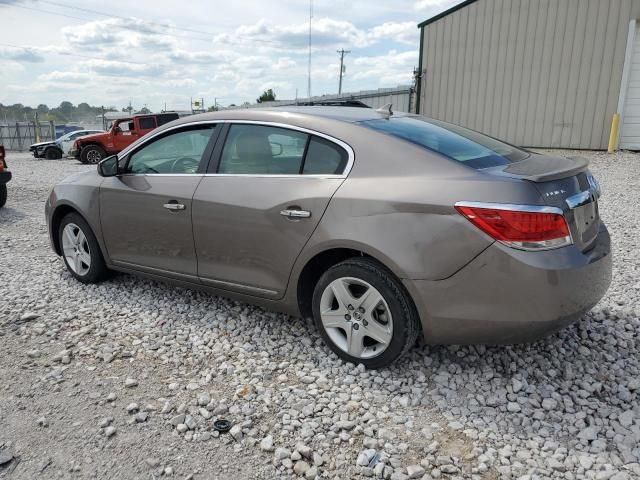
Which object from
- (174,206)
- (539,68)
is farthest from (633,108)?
(174,206)

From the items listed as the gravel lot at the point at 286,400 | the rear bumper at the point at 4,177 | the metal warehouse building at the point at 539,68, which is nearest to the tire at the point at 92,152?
the rear bumper at the point at 4,177

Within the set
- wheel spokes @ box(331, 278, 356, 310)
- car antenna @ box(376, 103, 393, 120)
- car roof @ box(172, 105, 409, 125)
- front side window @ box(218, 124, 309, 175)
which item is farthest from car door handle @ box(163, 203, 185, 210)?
car antenna @ box(376, 103, 393, 120)

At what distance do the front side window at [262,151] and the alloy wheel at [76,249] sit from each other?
5.99ft

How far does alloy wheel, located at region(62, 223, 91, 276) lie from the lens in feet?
15.3

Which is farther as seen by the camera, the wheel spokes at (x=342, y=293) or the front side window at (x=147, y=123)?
the front side window at (x=147, y=123)

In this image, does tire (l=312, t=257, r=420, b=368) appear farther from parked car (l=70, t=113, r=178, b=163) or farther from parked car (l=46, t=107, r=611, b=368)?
parked car (l=70, t=113, r=178, b=163)

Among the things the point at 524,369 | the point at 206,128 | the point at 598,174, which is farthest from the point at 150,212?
the point at 598,174

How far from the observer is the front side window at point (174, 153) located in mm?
3795

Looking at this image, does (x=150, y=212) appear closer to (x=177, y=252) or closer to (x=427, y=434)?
(x=177, y=252)

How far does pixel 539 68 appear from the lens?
14570 millimetres

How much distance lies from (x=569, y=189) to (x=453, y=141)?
788 millimetres

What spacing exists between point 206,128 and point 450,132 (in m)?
1.73

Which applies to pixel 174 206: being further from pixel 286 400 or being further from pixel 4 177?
pixel 4 177

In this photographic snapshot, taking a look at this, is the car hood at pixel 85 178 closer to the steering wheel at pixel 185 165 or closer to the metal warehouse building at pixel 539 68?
the steering wheel at pixel 185 165
